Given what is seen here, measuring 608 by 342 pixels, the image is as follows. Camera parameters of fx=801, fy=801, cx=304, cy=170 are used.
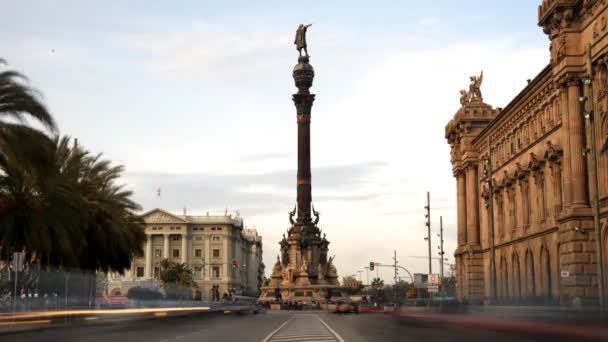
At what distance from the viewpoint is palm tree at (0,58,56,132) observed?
105 feet

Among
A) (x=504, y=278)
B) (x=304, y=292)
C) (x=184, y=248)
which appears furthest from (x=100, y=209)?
(x=184, y=248)

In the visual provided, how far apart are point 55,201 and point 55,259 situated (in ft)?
28.8

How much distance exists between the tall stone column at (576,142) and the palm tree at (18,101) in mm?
29858

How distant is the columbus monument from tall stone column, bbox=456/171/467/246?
80.0ft

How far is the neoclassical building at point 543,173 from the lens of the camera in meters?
45.1

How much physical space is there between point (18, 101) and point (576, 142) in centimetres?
3139

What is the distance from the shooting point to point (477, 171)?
265ft

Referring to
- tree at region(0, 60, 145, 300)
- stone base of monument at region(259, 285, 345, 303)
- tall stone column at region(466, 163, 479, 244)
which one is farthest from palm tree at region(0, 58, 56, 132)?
stone base of monument at region(259, 285, 345, 303)

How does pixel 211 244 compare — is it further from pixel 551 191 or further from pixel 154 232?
pixel 551 191

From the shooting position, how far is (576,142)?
4722 cm

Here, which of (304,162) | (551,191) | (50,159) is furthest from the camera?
(304,162)

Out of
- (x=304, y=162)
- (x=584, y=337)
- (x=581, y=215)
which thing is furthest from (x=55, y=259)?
(x=304, y=162)

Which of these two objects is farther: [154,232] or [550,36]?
[154,232]

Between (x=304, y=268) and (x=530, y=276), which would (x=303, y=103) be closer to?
(x=304, y=268)
